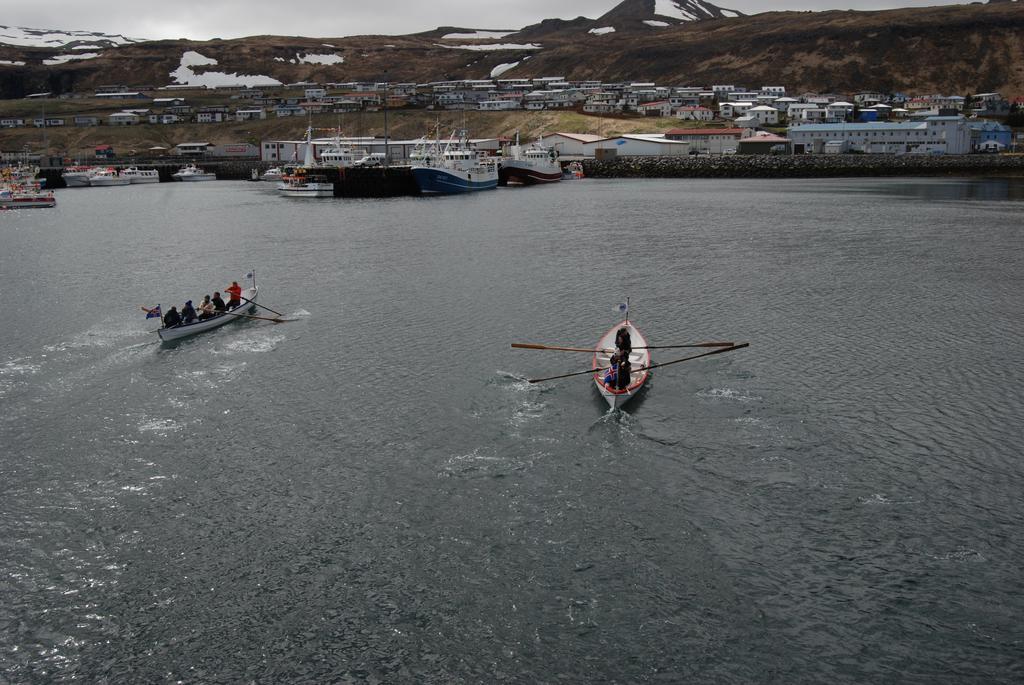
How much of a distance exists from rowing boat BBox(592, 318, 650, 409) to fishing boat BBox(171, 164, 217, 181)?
162976 millimetres

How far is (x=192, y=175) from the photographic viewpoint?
595ft

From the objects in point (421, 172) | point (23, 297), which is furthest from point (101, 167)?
point (23, 297)

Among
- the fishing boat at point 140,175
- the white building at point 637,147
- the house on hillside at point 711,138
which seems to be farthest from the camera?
the house on hillside at point 711,138

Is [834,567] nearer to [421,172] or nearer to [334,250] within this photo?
[334,250]

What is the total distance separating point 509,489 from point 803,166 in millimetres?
152198

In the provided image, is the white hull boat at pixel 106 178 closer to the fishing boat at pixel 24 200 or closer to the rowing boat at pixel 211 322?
the fishing boat at pixel 24 200

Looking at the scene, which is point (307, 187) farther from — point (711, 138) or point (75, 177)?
point (711, 138)

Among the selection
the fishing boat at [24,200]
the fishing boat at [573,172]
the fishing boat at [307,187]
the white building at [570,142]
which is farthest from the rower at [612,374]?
the white building at [570,142]

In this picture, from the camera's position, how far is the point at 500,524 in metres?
23.2

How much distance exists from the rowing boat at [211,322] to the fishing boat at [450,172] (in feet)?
275

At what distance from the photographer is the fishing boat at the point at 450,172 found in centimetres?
13065

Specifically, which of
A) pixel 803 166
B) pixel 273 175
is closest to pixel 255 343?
pixel 803 166

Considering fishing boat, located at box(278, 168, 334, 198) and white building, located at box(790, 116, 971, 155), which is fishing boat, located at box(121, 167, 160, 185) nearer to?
fishing boat, located at box(278, 168, 334, 198)

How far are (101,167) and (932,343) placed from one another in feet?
612
